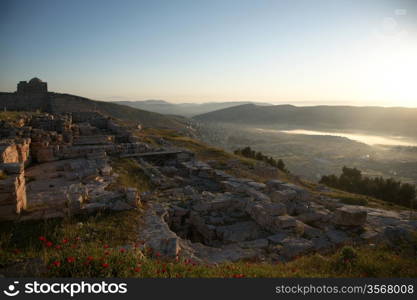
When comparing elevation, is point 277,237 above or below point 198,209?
below

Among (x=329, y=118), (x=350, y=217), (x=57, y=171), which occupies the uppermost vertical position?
(x=329, y=118)

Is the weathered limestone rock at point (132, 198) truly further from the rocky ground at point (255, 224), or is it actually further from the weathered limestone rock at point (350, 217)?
the weathered limestone rock at point (350, 217)

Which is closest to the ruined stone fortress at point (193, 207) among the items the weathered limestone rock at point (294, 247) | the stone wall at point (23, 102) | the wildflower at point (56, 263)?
the weathered limestone rock at point (294, 247)

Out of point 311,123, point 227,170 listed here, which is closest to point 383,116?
point 311,123

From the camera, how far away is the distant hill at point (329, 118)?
359ft

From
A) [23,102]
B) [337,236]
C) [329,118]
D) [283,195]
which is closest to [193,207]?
[283,195]

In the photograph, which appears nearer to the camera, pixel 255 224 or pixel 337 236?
pixel 337 236

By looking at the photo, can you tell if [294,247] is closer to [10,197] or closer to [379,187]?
[10,197]

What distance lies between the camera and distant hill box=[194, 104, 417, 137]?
109531 mm

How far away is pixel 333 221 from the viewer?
9453 mm

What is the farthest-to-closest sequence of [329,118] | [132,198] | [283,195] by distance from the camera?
[329,118] → [283,195] → [132,198]

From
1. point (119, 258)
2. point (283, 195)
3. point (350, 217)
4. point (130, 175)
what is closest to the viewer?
point (119, 258)

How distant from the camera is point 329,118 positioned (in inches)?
5527

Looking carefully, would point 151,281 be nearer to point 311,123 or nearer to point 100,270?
point 100,270
